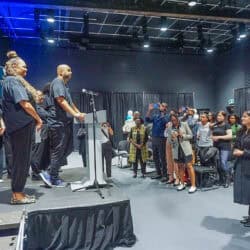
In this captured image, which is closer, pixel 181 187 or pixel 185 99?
pixel 181 187

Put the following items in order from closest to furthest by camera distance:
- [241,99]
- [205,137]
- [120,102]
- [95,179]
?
[95,179]
[205,137]
[241,99]
[120,102]

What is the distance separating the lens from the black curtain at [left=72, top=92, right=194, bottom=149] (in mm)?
11672

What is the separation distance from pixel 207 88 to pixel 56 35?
22.2 ft

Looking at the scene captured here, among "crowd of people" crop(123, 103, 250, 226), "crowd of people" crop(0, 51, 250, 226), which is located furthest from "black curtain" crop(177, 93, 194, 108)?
"crowd of people" crop(0, 51, 250, 226)

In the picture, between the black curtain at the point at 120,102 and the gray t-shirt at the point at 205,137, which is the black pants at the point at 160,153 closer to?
the gray t-shirt at the point at 205,137

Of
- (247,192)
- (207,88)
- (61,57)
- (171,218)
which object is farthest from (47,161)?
(207,88)

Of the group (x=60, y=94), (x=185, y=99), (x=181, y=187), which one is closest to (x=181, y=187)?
(x=181, y=187)

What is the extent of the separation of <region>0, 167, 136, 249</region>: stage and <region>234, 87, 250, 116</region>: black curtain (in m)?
8.78

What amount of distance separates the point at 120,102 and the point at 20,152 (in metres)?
9.34

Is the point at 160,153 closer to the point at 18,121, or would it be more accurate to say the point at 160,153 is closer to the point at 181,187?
the point at 181,187

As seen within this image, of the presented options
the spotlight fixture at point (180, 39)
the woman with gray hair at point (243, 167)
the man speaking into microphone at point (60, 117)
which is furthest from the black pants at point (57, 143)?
the spotlight fixture at point (180, 39)

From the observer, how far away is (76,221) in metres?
2.72

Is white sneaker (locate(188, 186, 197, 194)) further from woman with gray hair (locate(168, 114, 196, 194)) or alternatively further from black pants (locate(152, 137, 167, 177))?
black pants (locate(152, 137, 167, 177))

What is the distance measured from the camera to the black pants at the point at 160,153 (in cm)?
584
